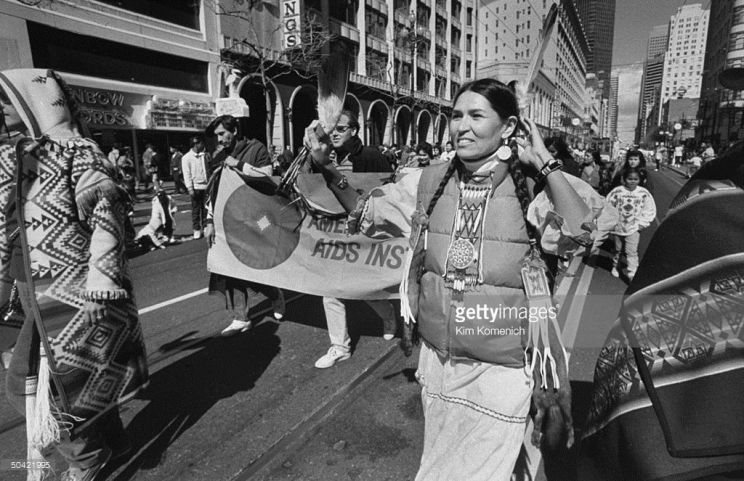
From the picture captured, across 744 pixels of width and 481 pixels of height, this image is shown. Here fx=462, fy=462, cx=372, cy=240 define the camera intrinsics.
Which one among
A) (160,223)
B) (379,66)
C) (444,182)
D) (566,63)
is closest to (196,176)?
(160,223)

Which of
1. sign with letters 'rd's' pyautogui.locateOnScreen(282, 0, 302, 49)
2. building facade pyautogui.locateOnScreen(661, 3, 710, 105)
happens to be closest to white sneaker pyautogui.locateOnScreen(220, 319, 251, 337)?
sign with letters 'rd's' pyautogui.locateOnScreen(282, 0, 302, 49)

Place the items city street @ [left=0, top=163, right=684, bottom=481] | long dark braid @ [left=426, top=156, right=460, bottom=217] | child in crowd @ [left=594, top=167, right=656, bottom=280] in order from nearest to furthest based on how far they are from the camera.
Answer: long dark braid @ [left=426, top=156, right=460, bottom=217] → city street @ [left=0, top=163, right=684, bottom=481] → child in crowd @ [left=594, top=167, right=656, bottom=280]

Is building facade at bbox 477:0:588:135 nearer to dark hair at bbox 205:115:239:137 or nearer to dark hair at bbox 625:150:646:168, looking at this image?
dark hair at bbox 625:150:646:168

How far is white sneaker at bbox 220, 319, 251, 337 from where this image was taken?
479 centimetres

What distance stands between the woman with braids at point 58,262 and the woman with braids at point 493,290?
1.66 m

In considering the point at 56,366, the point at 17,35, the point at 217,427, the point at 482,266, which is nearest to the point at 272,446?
the point at 217,427

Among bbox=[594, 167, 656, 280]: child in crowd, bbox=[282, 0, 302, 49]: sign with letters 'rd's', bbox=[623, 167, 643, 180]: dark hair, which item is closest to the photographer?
bbox=[594, 167, 656, 280]: child in crowd

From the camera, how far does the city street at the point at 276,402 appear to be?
9.10 feet

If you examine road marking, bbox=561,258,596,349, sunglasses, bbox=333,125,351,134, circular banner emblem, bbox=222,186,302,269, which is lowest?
road marking, bbox=561,258,596,349

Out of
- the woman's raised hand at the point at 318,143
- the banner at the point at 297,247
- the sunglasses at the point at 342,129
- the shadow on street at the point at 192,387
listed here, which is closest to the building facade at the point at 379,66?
the banner at the point at 297,247

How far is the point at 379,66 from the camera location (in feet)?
128

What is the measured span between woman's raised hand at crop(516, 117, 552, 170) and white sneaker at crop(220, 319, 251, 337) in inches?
148

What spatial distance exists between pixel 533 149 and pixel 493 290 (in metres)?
0.59

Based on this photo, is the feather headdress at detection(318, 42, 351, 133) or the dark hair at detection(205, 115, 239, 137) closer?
the feather headdress at detection(318, 42, 351, 133)
